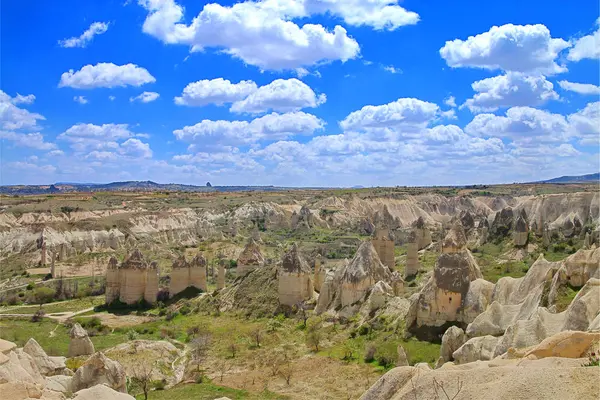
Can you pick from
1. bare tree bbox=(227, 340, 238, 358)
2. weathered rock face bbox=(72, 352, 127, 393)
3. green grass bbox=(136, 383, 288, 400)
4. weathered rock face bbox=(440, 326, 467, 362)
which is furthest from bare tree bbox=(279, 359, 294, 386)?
weathered rock face bbox=(72, 352, 127, 393)

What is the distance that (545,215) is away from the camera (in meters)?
80.4

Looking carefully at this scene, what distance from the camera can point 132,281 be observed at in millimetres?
41281

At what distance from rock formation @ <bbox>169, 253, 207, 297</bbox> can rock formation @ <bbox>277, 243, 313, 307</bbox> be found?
8.78 m

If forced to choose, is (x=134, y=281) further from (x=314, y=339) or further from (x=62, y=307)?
(x=314, y=339)

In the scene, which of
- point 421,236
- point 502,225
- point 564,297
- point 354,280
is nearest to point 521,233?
point 502,225

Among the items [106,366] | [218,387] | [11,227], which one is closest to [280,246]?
[11,227]

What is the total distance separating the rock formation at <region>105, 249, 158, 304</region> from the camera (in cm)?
4131

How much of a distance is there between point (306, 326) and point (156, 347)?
8.69 m

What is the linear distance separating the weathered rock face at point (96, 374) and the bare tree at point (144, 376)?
361 cm

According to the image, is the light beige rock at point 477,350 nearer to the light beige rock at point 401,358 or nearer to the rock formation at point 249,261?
the light beige rock at point 401,358

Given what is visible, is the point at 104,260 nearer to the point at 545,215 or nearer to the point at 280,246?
the point at 280,246

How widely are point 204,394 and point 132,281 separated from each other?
70.2 ft

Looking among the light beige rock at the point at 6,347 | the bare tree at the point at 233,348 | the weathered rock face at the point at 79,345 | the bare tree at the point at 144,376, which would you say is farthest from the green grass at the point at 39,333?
the light beige rock at the point at 6,347

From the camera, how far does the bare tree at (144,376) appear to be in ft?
73.1
